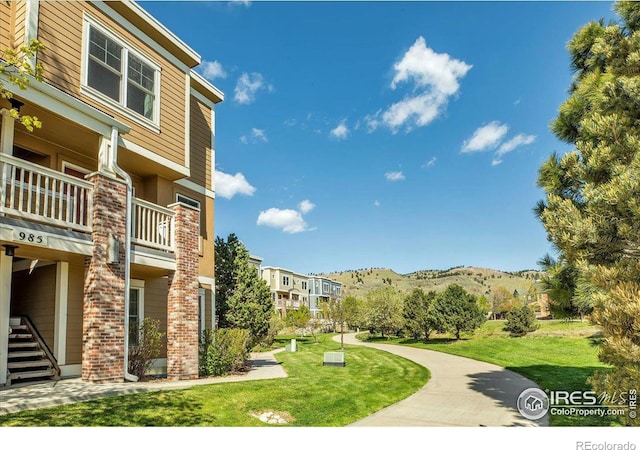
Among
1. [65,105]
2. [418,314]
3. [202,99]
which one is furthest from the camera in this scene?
[418,314]

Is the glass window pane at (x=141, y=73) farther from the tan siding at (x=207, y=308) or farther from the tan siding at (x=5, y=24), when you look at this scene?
the tan siding at (x=207, y=308)

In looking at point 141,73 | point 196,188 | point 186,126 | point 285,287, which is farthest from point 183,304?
point 285,287

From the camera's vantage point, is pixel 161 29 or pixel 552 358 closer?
pixel 161 29

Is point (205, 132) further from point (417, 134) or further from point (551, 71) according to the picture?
point (417, 134)

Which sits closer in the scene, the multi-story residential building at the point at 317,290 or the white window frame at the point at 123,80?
the white window frame at the point at 123,80

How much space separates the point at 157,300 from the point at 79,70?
637cm

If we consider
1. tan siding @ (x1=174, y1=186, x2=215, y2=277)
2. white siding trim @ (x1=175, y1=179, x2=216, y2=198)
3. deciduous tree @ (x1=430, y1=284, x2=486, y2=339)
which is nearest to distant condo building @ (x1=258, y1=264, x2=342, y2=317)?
deciduous tree @ (x1=430, y1=284, x2=486, y2=339)

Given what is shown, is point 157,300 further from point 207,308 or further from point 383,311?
point 383,311

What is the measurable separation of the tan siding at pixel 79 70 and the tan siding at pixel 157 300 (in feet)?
11.8

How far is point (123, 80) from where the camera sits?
1104 cm

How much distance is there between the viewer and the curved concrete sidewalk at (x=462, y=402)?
781 cm

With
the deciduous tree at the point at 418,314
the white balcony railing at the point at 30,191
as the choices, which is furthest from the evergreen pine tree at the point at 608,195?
the deciduous tree at the point at 418,314

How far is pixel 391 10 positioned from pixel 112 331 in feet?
39.4
